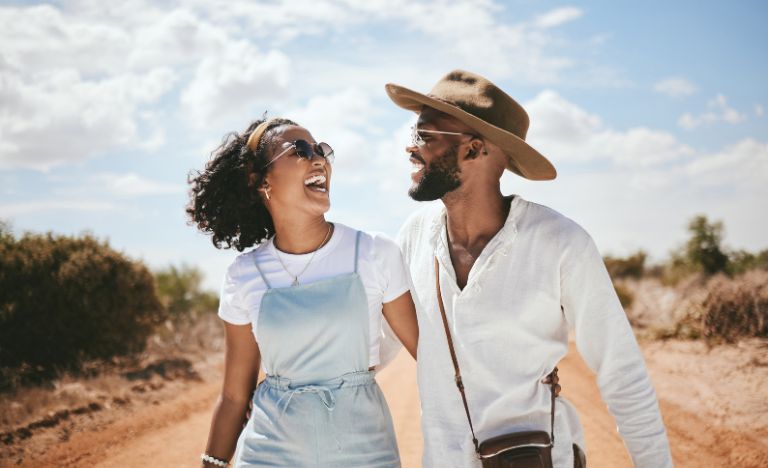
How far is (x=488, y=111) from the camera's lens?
3.07 m

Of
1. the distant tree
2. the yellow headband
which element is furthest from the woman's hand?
the distant tree

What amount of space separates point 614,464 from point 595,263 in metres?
3.36

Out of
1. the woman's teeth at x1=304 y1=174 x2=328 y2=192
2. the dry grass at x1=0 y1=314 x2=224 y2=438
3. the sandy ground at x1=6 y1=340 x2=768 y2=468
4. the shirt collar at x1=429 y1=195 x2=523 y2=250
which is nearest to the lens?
the shirt collar at x1=429 y1=195 x2=523 y2=250

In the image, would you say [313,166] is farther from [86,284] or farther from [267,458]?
[86,284]

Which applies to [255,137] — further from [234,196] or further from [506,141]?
[506,141]

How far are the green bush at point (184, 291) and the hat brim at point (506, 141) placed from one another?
1509 cm

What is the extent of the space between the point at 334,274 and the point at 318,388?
0.50 meters

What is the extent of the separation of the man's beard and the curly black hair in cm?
74

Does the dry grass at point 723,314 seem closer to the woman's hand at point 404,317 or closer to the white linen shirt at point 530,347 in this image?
the white linen shirt at point 530,347

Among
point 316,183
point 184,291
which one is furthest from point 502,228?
point 184,291

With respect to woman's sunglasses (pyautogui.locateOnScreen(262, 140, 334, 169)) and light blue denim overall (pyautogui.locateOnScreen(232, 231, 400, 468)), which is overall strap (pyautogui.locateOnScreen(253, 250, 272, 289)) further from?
woman's sunglasses (pyautogui.locateOnScreen(262, 140, 334, 169))

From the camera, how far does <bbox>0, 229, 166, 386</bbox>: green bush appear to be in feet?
32.4

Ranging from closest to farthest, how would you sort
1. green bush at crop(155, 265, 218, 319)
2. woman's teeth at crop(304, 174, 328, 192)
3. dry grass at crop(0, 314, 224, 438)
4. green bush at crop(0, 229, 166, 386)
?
woman's teeth at crop(304, 174, 328, 192), dry grass at crop(0, 314, 224, 438), green bush at crop(0, 229, 166, 386), green bush at crop(155, 265, 218, 319)

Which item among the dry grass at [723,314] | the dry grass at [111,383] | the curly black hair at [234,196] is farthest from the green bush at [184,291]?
the curly black hair at [234,196]
